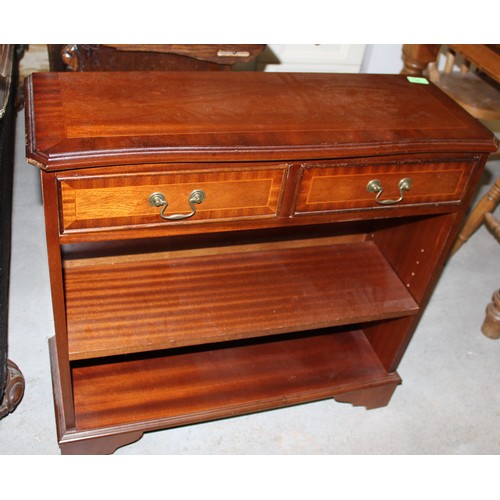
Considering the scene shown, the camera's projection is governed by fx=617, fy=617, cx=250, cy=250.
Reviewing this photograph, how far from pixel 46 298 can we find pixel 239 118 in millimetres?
1136

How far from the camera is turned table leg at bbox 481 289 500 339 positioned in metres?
2.17

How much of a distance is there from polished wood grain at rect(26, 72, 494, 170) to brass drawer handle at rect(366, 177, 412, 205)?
3.2 inches

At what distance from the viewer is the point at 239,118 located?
4.28 ft

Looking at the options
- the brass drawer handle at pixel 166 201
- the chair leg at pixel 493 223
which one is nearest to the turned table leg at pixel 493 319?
the chair leg at pixel 493 223

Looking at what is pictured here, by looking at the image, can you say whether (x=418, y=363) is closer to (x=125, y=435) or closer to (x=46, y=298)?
(x=125, y=435)

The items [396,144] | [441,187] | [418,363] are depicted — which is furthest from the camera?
[418,363]

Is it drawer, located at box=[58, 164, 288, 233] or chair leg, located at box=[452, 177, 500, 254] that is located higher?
drawer, located at box=[58, 164, 288, 233]

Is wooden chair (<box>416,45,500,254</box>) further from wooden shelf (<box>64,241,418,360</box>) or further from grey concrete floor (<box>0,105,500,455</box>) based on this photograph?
wooden shelf (<box>64,241,418,360</box>)

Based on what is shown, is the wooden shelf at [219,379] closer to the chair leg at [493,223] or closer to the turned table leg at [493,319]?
the turned table leg at [493,319]

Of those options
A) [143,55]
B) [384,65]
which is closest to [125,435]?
[143,55]

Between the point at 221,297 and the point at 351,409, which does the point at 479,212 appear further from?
the point at 221,297

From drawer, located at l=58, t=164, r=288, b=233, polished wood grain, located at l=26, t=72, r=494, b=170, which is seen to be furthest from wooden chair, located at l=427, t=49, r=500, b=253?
drawer, located at l=58, t=164, r=288, b=233

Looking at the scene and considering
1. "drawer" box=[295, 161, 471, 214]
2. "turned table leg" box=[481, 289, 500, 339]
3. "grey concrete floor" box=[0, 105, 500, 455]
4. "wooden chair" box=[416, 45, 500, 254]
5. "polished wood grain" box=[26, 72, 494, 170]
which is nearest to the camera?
"polished wood grain" box=[26, 72, 494, 170]

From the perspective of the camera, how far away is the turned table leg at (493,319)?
2172 millimetres
